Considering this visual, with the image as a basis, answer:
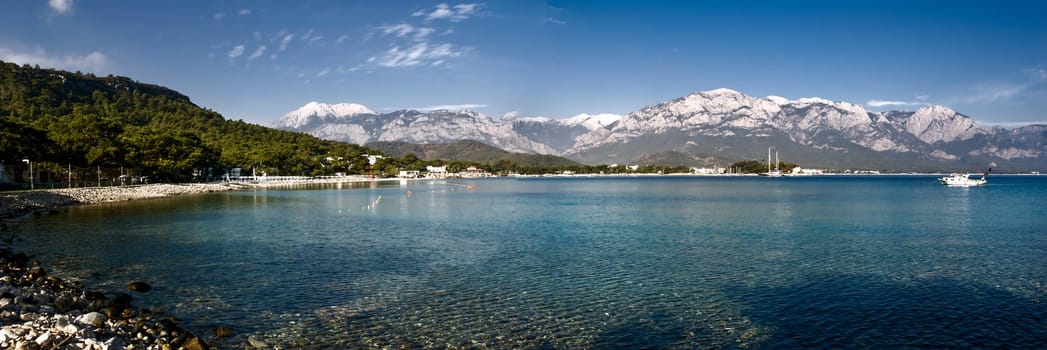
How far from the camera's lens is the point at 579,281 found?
63.0 ft

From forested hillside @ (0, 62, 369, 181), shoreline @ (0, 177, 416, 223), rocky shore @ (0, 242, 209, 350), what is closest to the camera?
rocky shore @ (0, 242, 209, 350)

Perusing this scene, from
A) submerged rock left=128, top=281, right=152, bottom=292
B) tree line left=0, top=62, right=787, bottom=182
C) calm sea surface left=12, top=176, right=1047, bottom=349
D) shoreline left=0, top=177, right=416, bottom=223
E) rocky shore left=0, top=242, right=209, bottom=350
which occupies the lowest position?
calm sea surface left=12, top=176, right=1047, bottom=349

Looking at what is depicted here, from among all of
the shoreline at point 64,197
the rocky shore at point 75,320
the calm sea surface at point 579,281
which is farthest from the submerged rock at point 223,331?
the shoreline at point 64,197

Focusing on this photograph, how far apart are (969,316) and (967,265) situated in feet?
31.3

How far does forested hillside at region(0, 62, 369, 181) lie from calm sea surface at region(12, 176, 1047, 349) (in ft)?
135

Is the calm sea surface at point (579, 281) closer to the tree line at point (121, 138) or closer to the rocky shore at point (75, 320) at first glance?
the rocky shore at point (75, 320)

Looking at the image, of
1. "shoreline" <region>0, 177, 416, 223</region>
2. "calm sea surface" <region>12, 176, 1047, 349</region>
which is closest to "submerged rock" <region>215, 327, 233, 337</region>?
"calm sea surface" <region>12, 176, 1047, 349</region>

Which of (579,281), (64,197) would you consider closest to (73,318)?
(579,281)

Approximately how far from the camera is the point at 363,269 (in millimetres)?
21141

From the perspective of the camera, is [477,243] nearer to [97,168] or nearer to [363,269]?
[363,269]

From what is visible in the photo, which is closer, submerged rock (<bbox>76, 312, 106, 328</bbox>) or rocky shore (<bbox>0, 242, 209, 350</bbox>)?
rocky shore (<bbox>0, 242, 209, 350</bbox>)

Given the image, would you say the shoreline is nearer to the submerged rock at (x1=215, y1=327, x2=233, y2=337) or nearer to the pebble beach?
the pebble beach

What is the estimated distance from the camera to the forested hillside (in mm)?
70250

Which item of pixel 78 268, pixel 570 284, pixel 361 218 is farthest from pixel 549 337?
pixel 361 218
